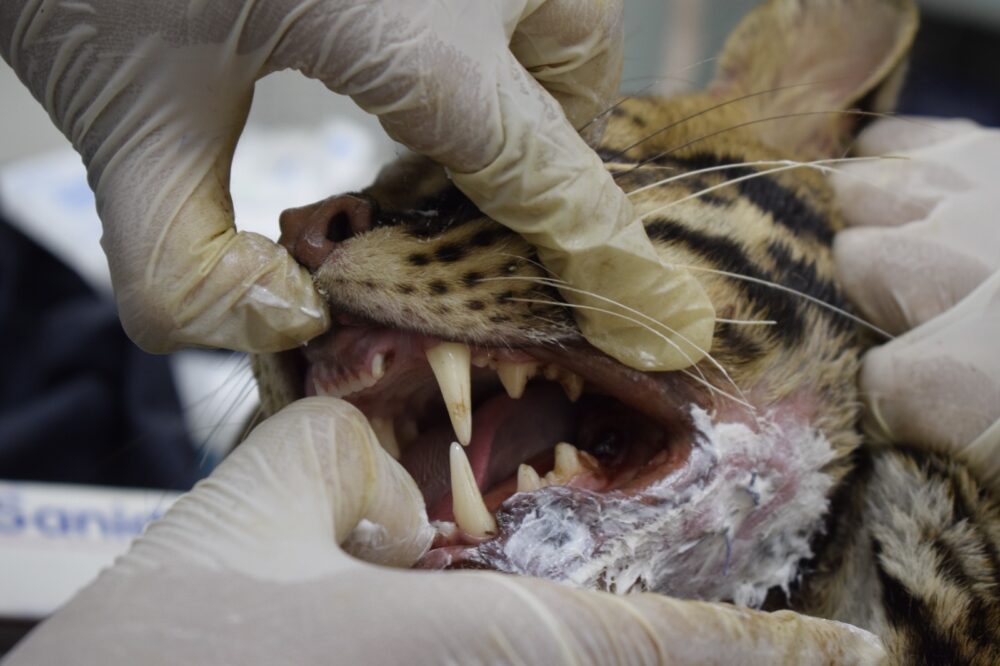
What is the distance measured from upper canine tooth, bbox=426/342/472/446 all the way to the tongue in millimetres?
200

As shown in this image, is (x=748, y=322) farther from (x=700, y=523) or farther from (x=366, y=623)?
(x=366, y=623)

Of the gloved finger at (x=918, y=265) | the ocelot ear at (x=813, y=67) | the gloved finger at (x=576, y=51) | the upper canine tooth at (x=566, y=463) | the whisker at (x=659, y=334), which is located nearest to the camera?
the gloved finger at (x=576, y=51)

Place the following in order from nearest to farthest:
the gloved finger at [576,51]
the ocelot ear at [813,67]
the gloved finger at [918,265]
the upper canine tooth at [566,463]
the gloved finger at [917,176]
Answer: the gloved finger at [576,51], the upper canine tooth at [566,463], the gloved finger at [918,265], the gloved finger at [917,176], the ocelot ear at [813,67]

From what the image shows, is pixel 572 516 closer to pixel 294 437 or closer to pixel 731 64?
pixel 294 437

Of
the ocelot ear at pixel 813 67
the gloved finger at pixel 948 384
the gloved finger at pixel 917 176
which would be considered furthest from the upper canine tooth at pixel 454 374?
the ocelot ear at pixel 813 67

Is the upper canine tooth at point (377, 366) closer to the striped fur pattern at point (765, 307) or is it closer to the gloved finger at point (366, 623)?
the striped fur pattern at point (765, 307)

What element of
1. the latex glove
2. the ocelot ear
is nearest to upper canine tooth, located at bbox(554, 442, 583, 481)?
the latex glove

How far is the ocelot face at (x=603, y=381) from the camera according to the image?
48.9 inches

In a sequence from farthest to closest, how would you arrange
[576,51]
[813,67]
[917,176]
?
[813,67] < [917,176] < [576,51]

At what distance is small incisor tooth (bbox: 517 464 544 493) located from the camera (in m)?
1.31

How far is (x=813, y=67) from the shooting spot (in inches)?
77.8

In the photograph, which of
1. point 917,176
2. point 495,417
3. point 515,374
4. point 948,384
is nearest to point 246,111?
point 515,374

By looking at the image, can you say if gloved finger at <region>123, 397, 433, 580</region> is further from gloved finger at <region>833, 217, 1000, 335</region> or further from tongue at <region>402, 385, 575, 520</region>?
gloved finger at <region>833, 217, 1000, 335</region>

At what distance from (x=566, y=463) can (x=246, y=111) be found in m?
0.67
